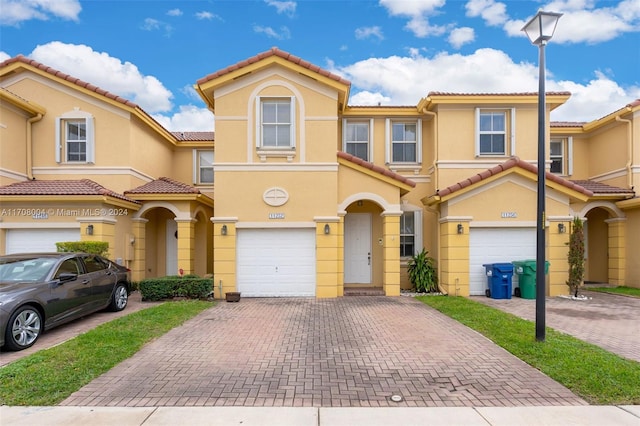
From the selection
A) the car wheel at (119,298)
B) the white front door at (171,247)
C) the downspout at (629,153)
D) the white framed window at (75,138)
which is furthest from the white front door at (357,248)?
the downspout at (629,153)

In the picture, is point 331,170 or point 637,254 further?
point 637,254

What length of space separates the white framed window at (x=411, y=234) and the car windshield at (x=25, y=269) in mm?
10254

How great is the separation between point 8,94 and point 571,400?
1552 centimetres

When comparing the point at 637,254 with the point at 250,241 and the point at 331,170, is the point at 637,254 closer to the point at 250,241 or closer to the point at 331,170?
the point at 331,170

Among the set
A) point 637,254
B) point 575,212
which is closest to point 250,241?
point 575,212

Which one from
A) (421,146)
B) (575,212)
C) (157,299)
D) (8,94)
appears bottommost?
(157,299)

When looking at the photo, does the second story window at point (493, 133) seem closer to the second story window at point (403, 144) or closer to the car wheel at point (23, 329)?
the second story window at point (403, 144)

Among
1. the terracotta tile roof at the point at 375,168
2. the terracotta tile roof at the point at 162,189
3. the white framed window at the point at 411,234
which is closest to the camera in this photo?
the terracotta tile roof at the point at 375,168

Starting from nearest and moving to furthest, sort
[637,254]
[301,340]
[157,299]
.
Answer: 1. [301,340]
2. [157,299]
3. [637,254]

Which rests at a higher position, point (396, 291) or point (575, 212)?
point (575, 212)

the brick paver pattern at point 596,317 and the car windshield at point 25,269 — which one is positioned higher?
the car windshield at point 25,269

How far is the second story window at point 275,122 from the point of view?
1126 cm

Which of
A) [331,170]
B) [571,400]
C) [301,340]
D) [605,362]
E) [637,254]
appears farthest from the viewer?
[637,254]

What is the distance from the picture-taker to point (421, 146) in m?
13.5
